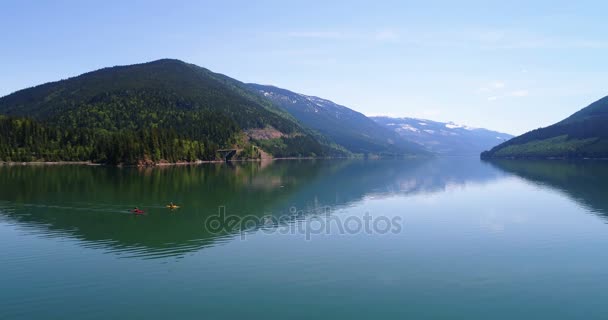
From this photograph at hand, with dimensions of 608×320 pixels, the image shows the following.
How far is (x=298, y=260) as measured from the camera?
42.8 m

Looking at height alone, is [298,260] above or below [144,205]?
below

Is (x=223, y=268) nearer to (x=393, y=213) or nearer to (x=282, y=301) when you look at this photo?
(x=282, y=301)

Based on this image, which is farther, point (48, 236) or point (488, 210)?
point (488, 210)

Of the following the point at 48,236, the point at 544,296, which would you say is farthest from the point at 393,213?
the point at 48,236

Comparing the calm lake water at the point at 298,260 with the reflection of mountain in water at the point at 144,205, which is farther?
the reflection of mountain in water at the point at 144,205

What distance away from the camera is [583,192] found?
4178 inches

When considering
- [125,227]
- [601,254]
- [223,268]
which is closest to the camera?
[223,268]

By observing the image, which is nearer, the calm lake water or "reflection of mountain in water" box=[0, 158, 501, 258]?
the calm lake water

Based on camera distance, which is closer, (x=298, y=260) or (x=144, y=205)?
(x=298, y=260)

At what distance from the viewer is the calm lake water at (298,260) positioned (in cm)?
3084

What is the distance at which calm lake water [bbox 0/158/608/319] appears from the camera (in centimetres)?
3084

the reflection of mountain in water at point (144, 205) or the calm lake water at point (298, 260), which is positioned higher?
the reflection of mountain in water at point (144, 205)

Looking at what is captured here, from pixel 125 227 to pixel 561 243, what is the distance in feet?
181

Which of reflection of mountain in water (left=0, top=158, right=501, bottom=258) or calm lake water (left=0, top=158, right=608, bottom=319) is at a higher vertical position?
reflection of mountain in water (left=0, top=158, right=501, bottom=258)
